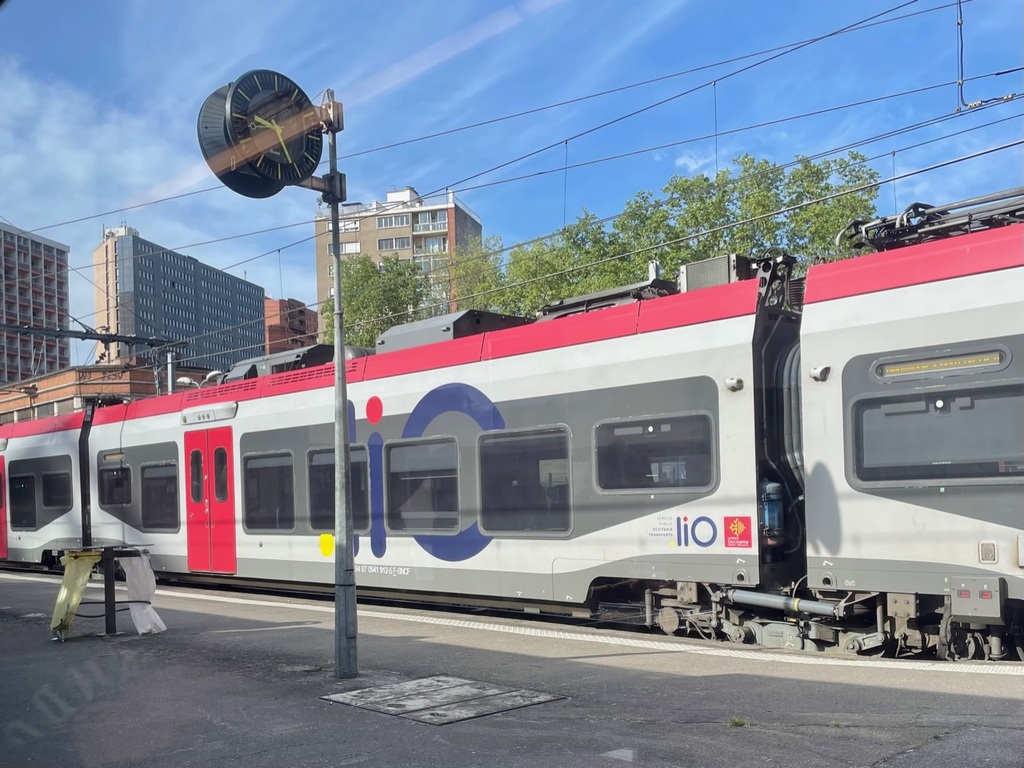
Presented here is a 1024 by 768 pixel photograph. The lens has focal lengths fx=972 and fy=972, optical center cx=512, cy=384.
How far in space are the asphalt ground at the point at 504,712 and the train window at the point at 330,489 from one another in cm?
244

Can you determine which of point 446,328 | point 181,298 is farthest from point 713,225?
point 181,298

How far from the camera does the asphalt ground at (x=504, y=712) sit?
5473 mm

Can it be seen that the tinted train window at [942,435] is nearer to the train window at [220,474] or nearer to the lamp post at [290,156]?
the lamp post at [290,156]

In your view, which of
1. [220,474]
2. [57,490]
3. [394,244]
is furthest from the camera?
[394,244]

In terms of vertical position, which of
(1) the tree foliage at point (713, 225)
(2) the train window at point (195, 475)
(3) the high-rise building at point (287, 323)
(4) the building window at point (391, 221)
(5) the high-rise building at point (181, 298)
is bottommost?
(2) the train window at point (195, 475)

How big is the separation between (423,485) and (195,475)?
552 cm

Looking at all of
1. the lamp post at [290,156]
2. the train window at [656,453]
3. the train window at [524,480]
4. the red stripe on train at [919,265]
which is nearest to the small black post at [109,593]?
the lamp post at [290,156]

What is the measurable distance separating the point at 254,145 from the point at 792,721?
581cm

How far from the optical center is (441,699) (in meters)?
6.86

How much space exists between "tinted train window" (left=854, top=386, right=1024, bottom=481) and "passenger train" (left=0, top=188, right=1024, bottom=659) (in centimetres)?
2

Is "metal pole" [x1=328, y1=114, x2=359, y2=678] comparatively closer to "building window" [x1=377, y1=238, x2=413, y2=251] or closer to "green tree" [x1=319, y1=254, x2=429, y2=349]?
"green tree" [x1=319, y1=254, x2=429, y2=349]

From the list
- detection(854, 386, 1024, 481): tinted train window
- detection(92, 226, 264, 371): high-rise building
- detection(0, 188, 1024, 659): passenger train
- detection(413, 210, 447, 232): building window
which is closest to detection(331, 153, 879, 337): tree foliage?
detection(0, 188, 1024, 659): passenger train

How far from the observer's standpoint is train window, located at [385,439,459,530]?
37.1ft

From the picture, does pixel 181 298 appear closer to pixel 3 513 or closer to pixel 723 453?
pixel 3 513
